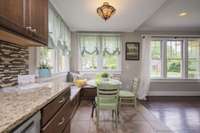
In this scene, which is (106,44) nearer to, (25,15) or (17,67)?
(17,67)

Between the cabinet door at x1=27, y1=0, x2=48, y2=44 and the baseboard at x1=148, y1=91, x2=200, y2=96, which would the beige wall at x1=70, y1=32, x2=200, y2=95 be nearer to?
the baseboard at x1=148, y1=91, x2=200, y2=96

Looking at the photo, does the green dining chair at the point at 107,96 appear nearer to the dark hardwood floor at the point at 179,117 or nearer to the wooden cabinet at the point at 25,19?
the dark hardwood floor at the point at 179,117

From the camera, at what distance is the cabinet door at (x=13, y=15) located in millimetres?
1331

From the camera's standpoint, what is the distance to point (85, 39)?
698cm

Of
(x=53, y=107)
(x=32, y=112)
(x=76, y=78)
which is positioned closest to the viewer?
(x=32, y=112)

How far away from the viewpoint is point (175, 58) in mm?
7199

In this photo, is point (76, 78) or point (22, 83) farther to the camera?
point (76, 78)

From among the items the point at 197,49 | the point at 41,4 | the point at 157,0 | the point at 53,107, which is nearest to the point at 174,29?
the point at 197,49

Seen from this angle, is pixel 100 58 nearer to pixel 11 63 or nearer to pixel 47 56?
pixel 47 56

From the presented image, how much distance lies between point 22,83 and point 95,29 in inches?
181

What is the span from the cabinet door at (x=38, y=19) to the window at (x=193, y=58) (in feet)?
20.9

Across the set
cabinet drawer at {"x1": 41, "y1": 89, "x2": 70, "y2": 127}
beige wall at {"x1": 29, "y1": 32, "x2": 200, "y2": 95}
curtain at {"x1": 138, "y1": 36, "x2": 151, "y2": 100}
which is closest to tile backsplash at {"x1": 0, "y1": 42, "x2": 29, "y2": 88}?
cabinet drawer at {"x1": 41, "y1": 89, "x2": 70, "y2": 127}

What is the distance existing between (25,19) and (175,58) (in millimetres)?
6529

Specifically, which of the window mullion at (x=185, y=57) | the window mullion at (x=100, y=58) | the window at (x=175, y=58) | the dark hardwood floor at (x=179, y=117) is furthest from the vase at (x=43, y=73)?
the window mullion at (x=185, y=57)
